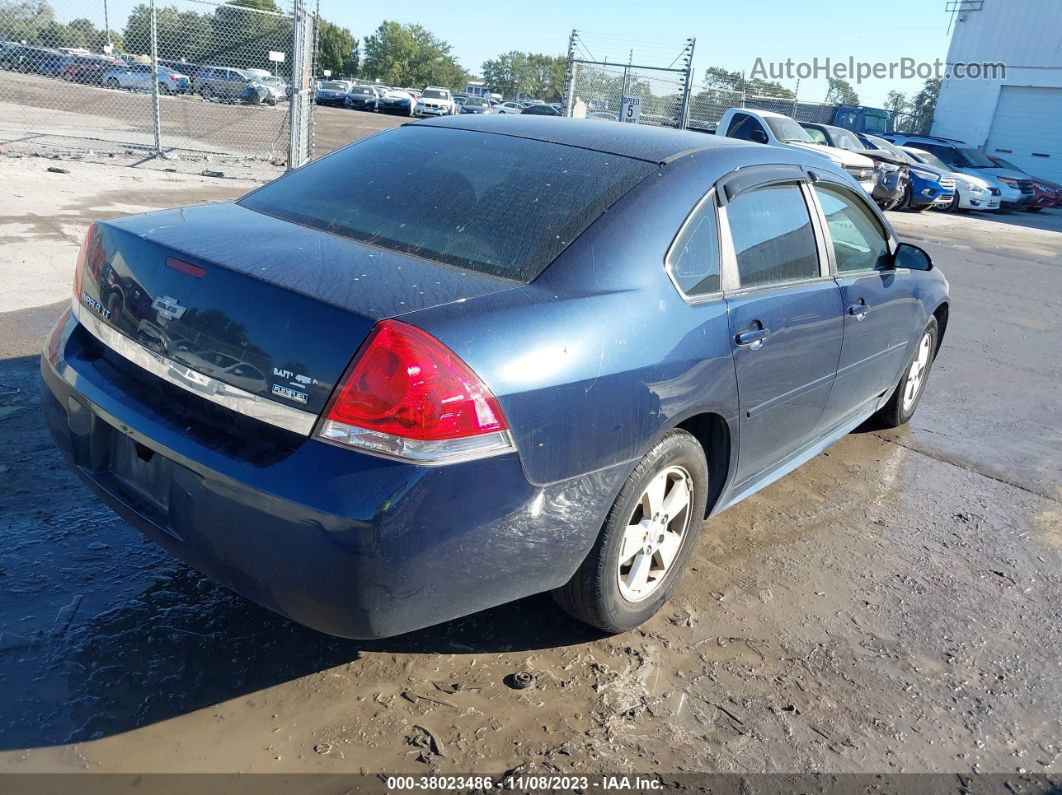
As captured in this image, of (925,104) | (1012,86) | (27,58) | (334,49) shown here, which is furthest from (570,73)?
(334,49)

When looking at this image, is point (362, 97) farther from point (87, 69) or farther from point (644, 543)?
point (644, 543)

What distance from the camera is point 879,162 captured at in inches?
776

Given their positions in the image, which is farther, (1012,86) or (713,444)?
(1012,86)

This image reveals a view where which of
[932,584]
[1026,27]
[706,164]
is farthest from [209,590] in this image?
[1026,27]

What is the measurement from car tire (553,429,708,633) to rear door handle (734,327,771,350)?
0.41m

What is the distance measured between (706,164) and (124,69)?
19286 mm

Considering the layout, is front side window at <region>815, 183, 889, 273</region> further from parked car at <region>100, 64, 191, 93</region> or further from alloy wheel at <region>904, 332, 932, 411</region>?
parked car at <region>100, 64, 191, 93</region>

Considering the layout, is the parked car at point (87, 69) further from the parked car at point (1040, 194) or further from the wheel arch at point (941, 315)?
the parked car at point (1040, 194)

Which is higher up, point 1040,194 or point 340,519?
point 340,519

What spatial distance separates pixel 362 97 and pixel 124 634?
147ft

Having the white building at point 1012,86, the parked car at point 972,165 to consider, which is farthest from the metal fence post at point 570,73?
Answer: the white building at point 1012,86

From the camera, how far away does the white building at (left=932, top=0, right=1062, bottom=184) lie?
1268 inches

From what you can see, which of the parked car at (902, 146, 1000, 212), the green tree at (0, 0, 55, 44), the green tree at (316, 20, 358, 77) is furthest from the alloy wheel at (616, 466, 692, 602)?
the green tree at (316, 20, 358, 77)

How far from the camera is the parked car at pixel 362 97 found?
4388 centimetres
